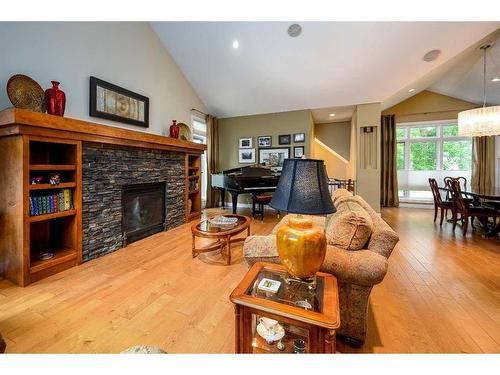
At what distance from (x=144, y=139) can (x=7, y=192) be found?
1.55 m

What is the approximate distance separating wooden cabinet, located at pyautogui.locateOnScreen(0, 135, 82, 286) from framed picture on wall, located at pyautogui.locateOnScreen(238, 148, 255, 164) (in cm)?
432

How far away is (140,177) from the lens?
131 inches

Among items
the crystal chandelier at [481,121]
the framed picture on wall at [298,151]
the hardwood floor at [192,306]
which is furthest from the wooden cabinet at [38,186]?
the crystal chandelier at [481,121]

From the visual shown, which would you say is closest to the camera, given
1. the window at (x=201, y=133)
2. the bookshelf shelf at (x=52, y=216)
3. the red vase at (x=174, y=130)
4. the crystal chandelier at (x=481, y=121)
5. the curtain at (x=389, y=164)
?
the bookshelf shelf at (x=52, y=216)

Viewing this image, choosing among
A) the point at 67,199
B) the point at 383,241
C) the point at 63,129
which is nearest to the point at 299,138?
the point at 383,241

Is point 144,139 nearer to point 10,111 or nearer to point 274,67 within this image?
point 10,111

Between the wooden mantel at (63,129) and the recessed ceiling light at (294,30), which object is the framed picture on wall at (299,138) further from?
the wooden mantel at (63,129)

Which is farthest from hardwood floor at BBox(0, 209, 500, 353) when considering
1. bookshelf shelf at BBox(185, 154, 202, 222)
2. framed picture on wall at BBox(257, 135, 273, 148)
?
framed picture on wall at BBox(257, 135, 273, 148)

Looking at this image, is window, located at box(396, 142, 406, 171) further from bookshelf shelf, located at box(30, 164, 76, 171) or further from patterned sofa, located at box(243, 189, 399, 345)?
bookshelf shelf, located at box(30, 164, 76, 171)

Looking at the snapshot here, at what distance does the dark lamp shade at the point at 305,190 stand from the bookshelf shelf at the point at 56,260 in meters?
2.55

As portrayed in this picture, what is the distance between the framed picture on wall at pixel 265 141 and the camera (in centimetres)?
608

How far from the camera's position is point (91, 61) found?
3.13 m

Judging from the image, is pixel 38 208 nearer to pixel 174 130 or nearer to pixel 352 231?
pixel 174 130
